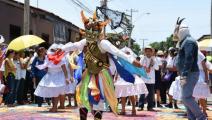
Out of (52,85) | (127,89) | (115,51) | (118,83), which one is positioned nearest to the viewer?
(115,51)

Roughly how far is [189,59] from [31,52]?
8255mm

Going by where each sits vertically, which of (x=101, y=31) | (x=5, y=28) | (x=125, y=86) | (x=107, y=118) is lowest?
(x=107, y=118)

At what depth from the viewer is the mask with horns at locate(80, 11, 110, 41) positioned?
836cm

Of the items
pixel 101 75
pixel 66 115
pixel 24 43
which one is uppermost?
pixel 24 43

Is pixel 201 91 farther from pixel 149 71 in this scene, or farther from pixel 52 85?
pixel 52 85

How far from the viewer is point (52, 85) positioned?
1248cm

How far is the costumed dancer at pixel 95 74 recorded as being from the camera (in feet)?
26.7

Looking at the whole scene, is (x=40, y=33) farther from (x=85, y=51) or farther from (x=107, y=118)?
(x=85, y=51)

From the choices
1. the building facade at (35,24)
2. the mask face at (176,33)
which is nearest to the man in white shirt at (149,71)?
the mask face at (176,33)

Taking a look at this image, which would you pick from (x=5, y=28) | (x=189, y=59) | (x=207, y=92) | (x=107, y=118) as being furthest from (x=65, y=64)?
(x=5, y=28)

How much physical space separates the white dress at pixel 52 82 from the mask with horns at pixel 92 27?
4.03 metres

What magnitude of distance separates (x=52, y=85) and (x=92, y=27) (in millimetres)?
4373

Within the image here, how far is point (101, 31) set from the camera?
846 cm

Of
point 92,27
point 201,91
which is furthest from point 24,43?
point 92,27
